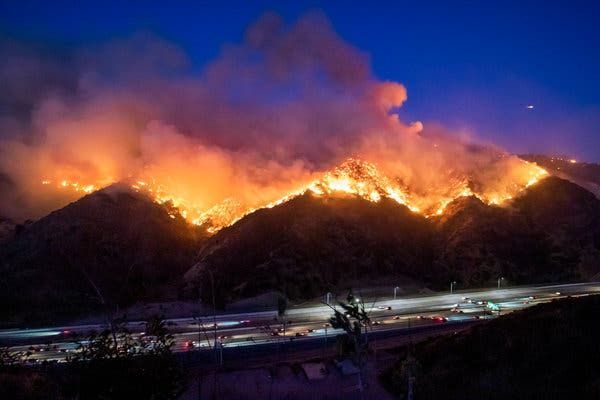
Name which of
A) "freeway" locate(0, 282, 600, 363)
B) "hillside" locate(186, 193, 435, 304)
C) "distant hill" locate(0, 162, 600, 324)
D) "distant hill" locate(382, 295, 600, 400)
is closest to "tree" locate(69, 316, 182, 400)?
"distant hill" locate(382, 295, 600, 400)

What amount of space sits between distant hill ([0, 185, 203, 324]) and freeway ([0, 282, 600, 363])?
2778 centimetres

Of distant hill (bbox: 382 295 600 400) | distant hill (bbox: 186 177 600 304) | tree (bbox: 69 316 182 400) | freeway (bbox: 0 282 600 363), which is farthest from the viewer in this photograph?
distant hill (bbox: 186 177 600 304)

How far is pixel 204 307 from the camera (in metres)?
107

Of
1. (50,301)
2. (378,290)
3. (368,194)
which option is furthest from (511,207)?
(50,301)

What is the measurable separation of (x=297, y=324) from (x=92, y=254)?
281 feet

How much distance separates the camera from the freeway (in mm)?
69438

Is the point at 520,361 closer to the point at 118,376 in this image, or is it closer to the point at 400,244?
the point at 118,376

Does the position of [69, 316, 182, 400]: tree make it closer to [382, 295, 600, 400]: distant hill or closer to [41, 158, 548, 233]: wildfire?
[382, 295, 600, 400]: distant hill

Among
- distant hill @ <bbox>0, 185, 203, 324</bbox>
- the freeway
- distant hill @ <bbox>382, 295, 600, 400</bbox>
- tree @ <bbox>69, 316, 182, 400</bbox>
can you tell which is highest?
distant hill @ <bbox>0, 185, 203, 324</bbox>

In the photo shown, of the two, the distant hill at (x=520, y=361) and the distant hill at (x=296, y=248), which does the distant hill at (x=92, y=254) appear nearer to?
the distant hill at (x=296, y=248)

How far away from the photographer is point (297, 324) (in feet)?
270

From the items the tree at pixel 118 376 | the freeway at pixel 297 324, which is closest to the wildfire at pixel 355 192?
the freeway at pixel 297 324

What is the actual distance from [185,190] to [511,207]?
110534 mm

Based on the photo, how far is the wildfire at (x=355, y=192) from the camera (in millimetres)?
169750
